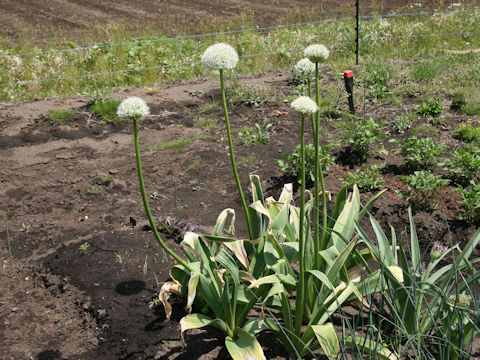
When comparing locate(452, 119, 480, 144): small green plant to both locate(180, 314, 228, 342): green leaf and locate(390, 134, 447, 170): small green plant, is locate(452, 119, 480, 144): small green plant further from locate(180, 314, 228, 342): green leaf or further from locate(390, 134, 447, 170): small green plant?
locate(180, 314, 228, 342): green leaf

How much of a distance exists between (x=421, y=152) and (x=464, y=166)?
485 mm

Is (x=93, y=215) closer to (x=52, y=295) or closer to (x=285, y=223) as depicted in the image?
(x=52, y=295)

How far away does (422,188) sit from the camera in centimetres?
441

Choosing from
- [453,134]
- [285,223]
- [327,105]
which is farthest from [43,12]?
[285,223]

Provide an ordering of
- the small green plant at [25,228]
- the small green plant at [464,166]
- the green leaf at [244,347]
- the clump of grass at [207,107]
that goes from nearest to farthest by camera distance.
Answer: the green leaf at [244,347], the small green plant at [464,166], the small green plant at [25,228], the clump of grass at [207,107]

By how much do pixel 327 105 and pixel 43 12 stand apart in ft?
43.0

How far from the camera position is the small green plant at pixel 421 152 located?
4.94 metres

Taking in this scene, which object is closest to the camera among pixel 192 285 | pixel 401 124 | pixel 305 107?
pixel 305 107

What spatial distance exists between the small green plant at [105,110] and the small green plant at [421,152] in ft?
12.7

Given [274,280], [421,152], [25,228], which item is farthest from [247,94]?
[274,280]

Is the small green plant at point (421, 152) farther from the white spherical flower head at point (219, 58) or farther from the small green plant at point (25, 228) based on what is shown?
the small green plant at point (25, 228)

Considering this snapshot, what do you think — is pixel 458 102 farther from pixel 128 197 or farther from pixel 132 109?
pixel 132 109

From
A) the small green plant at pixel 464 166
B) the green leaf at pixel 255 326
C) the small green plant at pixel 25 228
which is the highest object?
the small green plant at pixel 464 166

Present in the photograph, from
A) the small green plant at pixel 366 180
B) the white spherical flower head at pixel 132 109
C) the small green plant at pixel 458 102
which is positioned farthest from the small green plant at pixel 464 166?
the white spherical flower head at pixel 132 109
